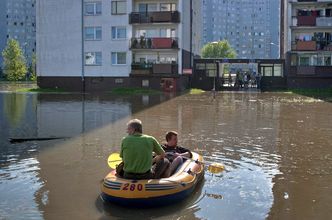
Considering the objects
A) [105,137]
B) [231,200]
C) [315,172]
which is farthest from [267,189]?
[105,137]

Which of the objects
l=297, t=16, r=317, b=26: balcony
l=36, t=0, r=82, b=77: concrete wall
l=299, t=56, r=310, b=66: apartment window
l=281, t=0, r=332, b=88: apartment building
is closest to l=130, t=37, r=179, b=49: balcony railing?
l=36, t=0, r=82, b=77: concrete wall

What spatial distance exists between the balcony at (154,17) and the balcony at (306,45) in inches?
500

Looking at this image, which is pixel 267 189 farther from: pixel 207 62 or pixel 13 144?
pixel 207 62

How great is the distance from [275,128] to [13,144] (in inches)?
383

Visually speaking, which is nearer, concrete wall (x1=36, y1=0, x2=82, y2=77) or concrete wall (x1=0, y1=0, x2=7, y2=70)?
concrete wall (x1=36, y1=0, x2=82, y2=77)

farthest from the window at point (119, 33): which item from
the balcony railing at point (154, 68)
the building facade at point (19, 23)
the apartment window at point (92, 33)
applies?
the building facade at point (19, 23)

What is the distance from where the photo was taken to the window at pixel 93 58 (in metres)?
52.3

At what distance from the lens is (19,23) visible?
153625mm

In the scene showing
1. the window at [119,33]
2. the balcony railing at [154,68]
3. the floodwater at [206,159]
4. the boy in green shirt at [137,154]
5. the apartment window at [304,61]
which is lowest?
the floodwater at [206,159]

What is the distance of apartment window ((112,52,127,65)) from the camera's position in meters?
51.5

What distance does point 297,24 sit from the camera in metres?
51.5

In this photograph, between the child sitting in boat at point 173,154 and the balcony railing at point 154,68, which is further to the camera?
the balcony railing at point 154,68

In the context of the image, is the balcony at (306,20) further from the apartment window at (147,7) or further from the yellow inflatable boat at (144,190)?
the yellow inflatable boat at (144,190)

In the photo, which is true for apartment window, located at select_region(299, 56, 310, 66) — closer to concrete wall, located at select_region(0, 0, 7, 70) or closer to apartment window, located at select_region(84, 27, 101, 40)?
apartment window, located at select_region(84, 27, 101, 40)
